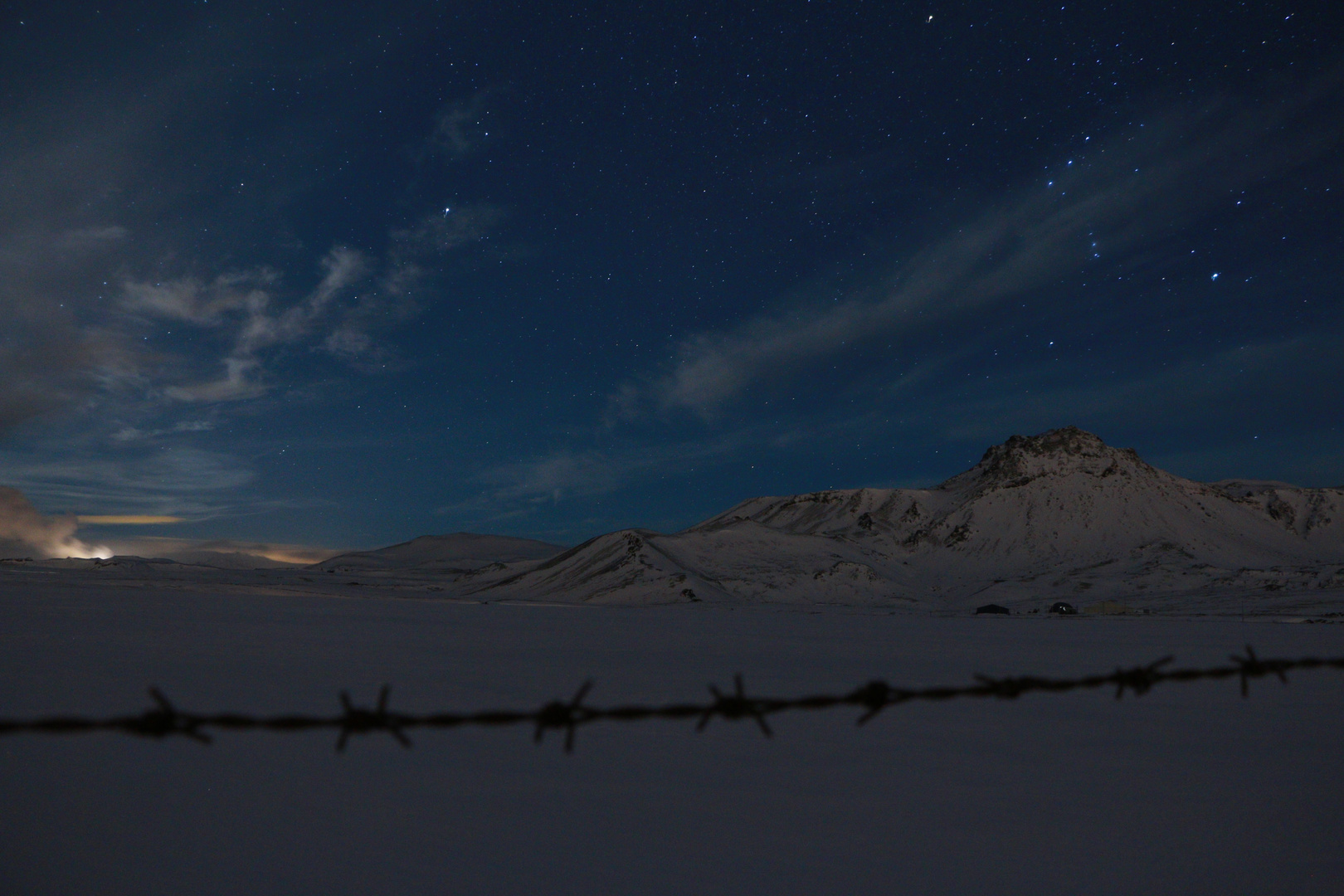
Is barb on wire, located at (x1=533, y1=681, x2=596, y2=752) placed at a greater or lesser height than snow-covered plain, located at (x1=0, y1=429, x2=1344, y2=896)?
greater

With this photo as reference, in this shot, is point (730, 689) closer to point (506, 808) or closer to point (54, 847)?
point (506, 808)

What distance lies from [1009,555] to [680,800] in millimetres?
180366

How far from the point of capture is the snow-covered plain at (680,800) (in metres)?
6.08

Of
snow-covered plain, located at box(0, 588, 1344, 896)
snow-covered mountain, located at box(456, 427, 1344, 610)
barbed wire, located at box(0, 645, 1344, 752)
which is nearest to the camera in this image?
barbed wire, located at box(0, 645, 1344, 752)

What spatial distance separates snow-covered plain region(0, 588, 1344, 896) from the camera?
19.9ft

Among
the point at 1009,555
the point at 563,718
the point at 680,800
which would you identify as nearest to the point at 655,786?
the point at 680,800

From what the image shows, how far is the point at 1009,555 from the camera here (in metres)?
171

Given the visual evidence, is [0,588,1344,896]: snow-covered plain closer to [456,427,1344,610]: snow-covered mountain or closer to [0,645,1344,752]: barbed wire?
[0,645,1344,752]: barbed wire

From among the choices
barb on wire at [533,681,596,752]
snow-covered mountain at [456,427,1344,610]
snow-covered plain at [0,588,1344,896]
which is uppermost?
snow-covered mountain at [456,427,1344,610]

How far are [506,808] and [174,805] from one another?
10.4ft

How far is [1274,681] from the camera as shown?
63.8ft

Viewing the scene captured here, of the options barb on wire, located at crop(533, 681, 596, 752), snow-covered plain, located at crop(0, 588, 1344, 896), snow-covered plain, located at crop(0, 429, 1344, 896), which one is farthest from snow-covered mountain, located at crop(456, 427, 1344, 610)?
barb on wire, located at crop(533, 681, 596, 752)

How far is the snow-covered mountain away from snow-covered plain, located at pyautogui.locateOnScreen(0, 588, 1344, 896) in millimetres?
99241

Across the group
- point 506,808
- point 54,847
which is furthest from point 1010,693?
point 54,847
